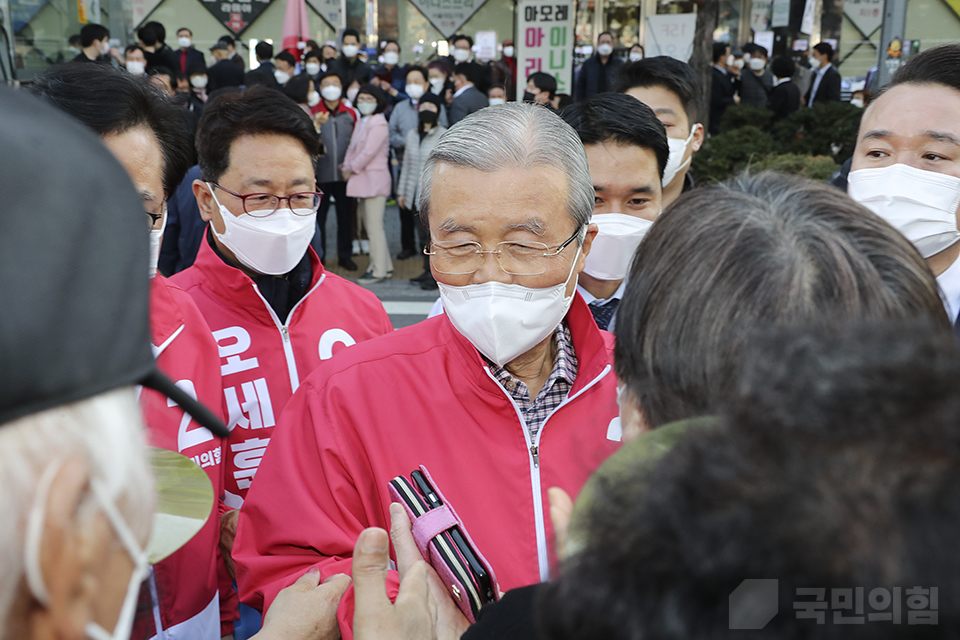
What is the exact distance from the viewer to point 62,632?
0.64 meters

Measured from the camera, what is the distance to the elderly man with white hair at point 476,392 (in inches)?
64.1

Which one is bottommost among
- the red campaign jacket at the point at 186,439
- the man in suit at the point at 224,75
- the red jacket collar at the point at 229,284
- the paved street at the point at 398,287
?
the paved street at the point at 398,287

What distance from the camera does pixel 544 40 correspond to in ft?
30.1

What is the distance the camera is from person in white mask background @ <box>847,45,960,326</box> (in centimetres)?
239

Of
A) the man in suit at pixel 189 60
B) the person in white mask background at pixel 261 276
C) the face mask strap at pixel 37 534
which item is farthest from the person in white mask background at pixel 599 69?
the face mask strap at pixel 37 534

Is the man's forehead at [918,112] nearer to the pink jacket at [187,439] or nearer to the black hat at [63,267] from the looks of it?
the pink jacket at [187,439]

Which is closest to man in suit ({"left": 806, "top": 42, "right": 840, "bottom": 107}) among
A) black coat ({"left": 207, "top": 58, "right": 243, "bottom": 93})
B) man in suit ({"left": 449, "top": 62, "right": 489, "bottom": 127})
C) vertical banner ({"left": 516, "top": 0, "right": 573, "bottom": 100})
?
vertical banner ({"left": 516, "top": 0, "right": 573, "bottom": 100})

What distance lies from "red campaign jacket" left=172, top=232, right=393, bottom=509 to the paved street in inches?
166

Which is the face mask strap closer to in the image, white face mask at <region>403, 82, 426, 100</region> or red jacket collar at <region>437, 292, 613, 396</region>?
red jacket collar at <region>437, 292, 613, 396</region>

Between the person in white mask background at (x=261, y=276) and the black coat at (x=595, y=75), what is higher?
the black coat at (x=595, y=75)

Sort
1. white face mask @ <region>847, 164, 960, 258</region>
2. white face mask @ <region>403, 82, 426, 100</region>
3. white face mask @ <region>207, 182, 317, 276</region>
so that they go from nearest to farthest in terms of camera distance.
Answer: white face mask @ <region>847, 164, 960, 258</region> → white face mask @ <region>207, 182, 317, 276</region> → white face mask @ <region>403, 82, 426, 100</region>

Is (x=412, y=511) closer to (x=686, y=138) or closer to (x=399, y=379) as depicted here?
(x=399, y=379)

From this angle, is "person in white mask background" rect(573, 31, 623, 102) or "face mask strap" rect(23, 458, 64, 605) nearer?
A: "face mask strap" rect(23, 458, 64, 605)

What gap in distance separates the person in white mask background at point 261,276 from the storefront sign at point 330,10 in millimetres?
16488
